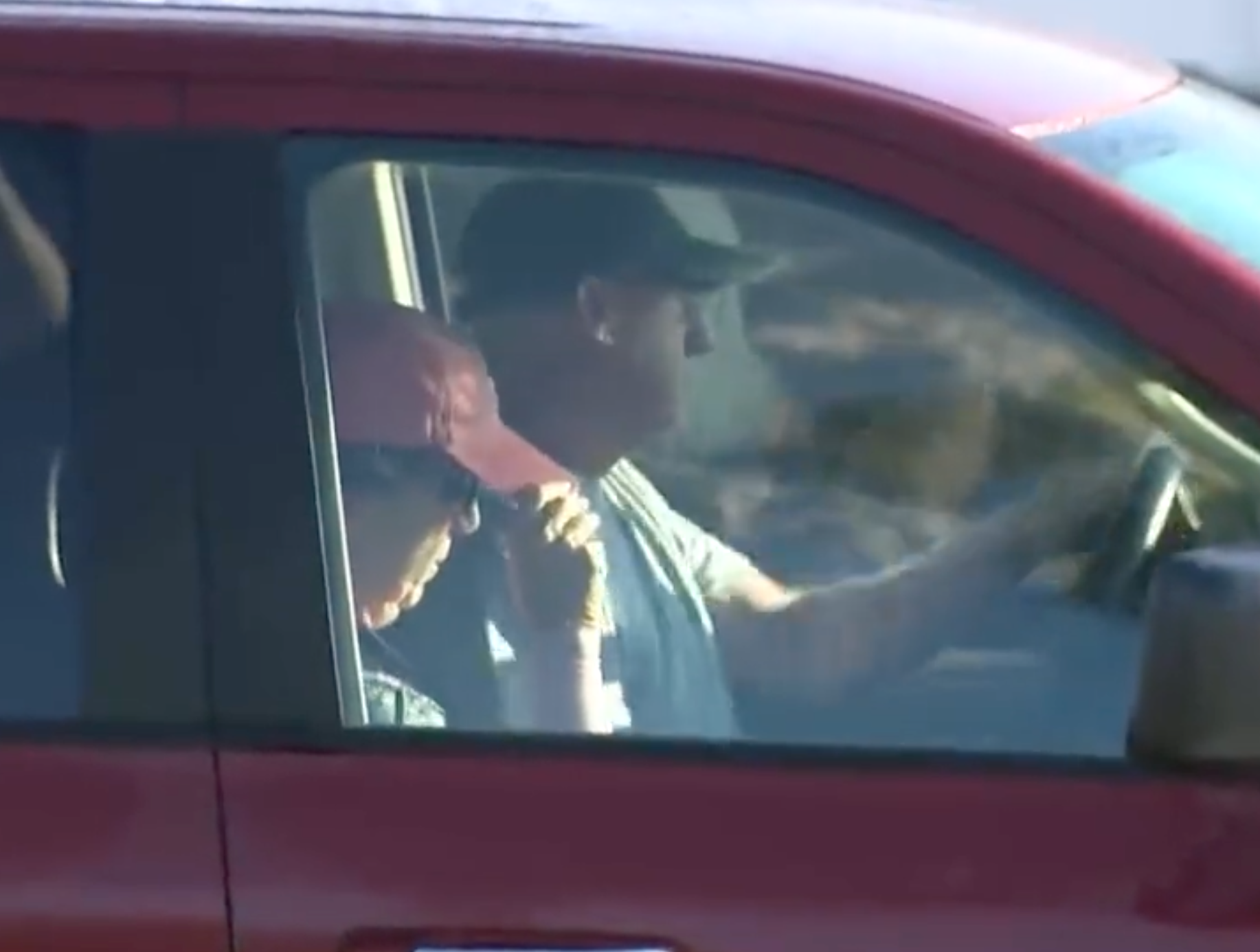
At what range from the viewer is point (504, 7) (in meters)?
2.55

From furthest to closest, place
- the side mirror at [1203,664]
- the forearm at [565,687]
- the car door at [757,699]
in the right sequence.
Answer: the forearm at [565,687]
the car door at [757,699]
the side mirror at [1203,664]

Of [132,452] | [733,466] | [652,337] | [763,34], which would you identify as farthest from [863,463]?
[132,452]

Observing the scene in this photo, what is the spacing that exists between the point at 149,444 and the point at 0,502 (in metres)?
0.17

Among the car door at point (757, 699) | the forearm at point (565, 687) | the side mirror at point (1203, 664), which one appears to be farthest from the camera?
the forearm at point (565, 687)

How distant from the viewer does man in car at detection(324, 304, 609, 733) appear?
2361mm

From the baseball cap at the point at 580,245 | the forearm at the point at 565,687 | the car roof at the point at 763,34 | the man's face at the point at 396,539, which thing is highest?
the car roof at the point at 763,34

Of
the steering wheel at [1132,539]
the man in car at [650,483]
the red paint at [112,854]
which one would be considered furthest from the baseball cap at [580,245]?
the red paint at [112,854]

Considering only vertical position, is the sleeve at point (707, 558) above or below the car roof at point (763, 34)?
below

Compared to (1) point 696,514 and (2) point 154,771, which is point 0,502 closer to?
(2) point 154,771

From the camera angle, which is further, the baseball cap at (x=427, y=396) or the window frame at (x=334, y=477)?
the baseball cap at (x=427, y=396)

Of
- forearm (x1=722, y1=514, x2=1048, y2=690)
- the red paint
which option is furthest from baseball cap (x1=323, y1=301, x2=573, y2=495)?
the red paint

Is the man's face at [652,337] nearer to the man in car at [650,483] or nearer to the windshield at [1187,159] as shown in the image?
the man in car at [650,483]

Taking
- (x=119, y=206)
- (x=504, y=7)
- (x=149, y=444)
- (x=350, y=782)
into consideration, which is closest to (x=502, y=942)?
(x=350, y=782)

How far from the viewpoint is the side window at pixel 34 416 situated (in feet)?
7.68
